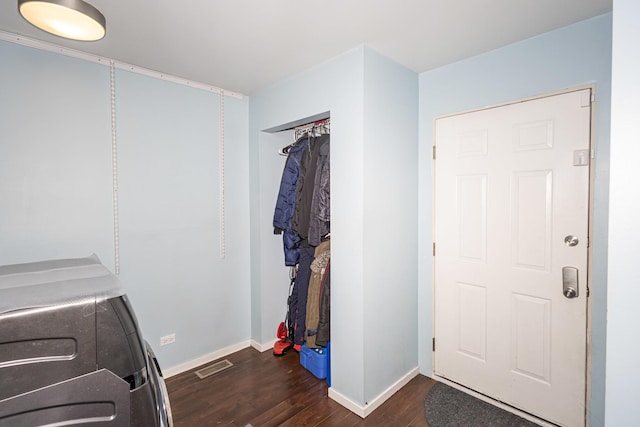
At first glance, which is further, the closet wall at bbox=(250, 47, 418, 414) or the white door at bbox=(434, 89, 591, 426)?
the closet wall at bbox=(250, 47, 418, 414)

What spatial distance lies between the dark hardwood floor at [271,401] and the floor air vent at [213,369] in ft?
0.14

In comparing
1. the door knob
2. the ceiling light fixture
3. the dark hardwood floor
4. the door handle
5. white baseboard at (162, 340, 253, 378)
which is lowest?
the dark hardwood floor

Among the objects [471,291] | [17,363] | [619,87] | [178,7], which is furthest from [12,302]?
[471,291]

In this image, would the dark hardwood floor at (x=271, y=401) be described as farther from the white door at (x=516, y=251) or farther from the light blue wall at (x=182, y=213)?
the white door at (x=516, y=251)

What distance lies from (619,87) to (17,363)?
5.47ft

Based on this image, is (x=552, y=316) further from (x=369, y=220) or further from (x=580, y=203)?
(x=369, y=220)

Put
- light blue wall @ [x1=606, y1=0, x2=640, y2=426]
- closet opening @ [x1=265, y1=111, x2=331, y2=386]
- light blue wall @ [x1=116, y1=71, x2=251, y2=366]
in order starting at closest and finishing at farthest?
light blue wall @ [x1=606, y1=0, x2=640, y2=426] → light blue wall @ [x1=116, y1=71, x2=251, y2=366] → closet opening @ [x1=265, y1=111, x2=331, y2=386]

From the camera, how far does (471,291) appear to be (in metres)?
2.30

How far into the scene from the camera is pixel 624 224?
0.78 metres

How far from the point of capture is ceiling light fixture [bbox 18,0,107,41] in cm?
103

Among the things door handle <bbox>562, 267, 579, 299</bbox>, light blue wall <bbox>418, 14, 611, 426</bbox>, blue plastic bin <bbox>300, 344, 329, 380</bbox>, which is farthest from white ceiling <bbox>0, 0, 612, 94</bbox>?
blue plastic bin <bbox>300, 344, 329, 380</bbox>

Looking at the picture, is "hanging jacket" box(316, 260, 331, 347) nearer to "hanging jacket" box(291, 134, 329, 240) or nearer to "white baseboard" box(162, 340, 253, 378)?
"hanging jacket" box(291, 134, 329, 240)

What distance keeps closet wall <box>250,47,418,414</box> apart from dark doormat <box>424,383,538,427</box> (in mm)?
296

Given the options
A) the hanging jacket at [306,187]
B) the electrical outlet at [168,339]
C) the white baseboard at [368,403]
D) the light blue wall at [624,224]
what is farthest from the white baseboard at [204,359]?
the light blue wall at [624,224]
